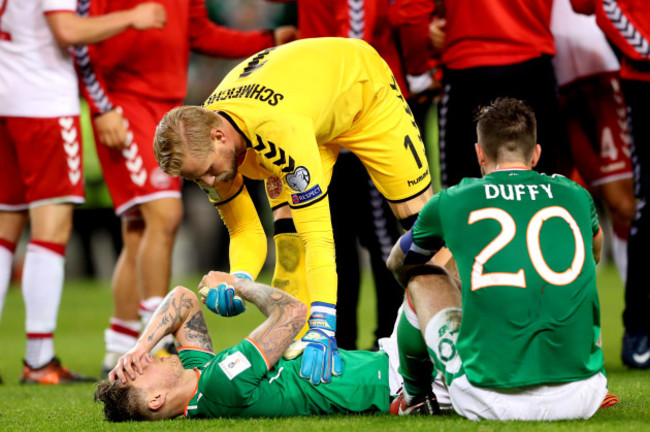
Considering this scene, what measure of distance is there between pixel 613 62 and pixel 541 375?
3.22m

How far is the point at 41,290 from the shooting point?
5.83 m

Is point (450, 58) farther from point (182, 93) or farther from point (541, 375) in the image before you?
point (541, 375)

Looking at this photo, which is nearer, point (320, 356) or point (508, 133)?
point (508, 133)

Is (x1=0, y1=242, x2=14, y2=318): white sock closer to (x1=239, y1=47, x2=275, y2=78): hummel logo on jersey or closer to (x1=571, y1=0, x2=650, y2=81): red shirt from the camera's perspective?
(x1=239, y1=47, x2=275, y2=78): hummel logo on jersey

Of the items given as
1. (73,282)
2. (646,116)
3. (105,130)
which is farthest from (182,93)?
(73,282)

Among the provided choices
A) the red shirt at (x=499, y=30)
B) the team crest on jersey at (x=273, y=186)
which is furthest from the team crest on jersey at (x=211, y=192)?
the red shirt at (x=499, y=30)

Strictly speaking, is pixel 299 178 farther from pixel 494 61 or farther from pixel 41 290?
pixel 41 290

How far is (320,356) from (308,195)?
2.33 feet

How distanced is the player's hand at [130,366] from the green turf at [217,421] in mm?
184

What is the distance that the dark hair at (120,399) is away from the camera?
3.71m

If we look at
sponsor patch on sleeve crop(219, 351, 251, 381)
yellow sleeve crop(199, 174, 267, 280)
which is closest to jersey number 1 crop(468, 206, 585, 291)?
sponsor patch on sleeve crop(219, 351, 251, 381)

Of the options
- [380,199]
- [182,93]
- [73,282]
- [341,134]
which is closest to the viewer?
[341,134]

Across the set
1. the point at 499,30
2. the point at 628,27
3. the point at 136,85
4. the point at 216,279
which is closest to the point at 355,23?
the point at 499,30

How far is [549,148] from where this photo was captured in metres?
5.48
